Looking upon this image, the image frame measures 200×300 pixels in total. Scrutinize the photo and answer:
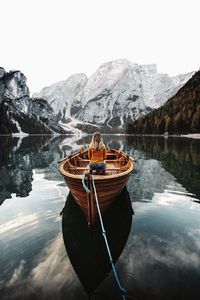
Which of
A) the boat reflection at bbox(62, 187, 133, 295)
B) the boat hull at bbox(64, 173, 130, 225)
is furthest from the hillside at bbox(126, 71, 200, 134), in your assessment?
the boat hull at bbox(64, 173, 130, 225)

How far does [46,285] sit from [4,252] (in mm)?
2550

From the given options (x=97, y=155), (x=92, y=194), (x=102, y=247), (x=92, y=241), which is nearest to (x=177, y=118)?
(x=97, y=155)

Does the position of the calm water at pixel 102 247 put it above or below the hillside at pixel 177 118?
below

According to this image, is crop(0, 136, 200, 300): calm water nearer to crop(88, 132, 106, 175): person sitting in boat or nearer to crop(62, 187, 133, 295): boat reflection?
crop(62, 187, 133, 295): boat reflection

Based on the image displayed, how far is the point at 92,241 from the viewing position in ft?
30.1

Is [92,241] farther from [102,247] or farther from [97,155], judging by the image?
[97,155]

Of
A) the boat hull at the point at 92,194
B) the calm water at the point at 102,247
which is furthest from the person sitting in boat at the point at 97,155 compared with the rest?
the calm water at the point at 102,247

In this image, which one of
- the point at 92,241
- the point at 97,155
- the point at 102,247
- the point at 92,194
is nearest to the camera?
the point at 102,247

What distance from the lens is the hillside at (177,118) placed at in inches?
4250

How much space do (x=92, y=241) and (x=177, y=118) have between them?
110160mm

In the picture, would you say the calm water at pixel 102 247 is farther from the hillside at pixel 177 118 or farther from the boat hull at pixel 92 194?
the hillside at pixel 177 118

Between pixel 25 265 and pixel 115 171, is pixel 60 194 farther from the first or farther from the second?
pixel 25 265

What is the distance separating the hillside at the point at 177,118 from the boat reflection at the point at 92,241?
93062mm

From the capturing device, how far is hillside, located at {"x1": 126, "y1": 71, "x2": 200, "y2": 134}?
4250 inches
